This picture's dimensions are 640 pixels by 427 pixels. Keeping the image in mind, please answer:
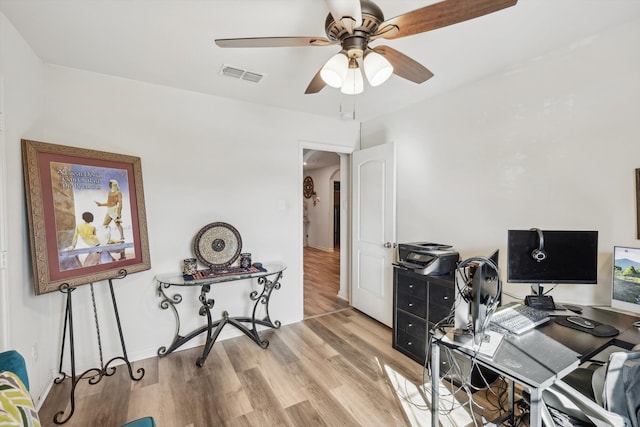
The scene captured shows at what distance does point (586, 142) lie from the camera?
190 centimetres

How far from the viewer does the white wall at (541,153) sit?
1.78m

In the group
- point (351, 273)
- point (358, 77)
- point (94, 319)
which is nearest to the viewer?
point (358, 77)

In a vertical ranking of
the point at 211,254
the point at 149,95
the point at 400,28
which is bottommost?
the point at 211,254

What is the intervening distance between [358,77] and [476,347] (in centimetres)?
150

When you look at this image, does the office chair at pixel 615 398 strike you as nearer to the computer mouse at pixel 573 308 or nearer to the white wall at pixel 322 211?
the computer mouse at pixel 573 308

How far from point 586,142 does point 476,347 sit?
→ 162 cm

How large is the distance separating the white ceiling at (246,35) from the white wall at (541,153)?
189mm

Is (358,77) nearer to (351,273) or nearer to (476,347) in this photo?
(476,347)

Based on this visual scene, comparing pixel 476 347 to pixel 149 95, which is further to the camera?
pixel 149 95

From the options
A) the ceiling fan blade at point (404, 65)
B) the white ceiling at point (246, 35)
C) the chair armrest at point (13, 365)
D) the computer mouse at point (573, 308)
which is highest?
the white ceiling at point (246, 35)

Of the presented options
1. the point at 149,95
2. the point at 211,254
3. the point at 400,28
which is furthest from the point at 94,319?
the point at 400,28

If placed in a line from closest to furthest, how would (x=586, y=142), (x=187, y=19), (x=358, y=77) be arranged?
(x=358, y=77)
(x=187, y=19)
(x=586, y=142)

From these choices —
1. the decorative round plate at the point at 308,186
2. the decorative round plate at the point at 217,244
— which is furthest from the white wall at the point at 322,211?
the decorative round plate at the point at 217,244

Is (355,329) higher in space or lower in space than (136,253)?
lower
